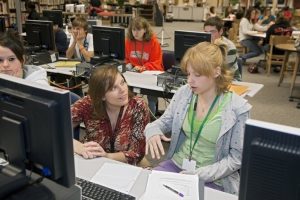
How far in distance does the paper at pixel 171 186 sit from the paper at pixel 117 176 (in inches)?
3.4

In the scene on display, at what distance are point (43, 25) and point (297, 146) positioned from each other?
352cm

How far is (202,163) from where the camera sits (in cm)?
179

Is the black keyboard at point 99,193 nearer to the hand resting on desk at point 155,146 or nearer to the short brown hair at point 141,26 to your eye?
the hand resting on desk at point 155,146

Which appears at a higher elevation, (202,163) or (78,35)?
(78,35)

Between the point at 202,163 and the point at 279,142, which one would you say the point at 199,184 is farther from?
the point at 279,142

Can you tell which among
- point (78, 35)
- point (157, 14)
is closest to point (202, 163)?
point (78, 35)

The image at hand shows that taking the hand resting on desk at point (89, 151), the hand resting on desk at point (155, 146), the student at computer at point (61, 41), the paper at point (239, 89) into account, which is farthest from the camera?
the student at computer at point (61, 41)

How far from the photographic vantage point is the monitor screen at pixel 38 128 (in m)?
0.94

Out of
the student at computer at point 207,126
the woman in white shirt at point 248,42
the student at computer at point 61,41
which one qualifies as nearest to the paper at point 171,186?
the student at computer at point 207,126

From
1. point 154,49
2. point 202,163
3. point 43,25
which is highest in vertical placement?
point 43,25

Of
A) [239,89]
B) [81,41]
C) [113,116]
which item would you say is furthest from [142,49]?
[113,116]

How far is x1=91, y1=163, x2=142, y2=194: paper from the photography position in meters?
1.47

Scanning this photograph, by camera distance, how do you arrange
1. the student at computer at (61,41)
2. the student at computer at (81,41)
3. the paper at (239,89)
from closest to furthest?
1. the paper at (239,89)
2. the student at computer at (81,41)
3. the student at computer at (61,41)

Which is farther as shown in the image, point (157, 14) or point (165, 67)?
point (157, 14)
